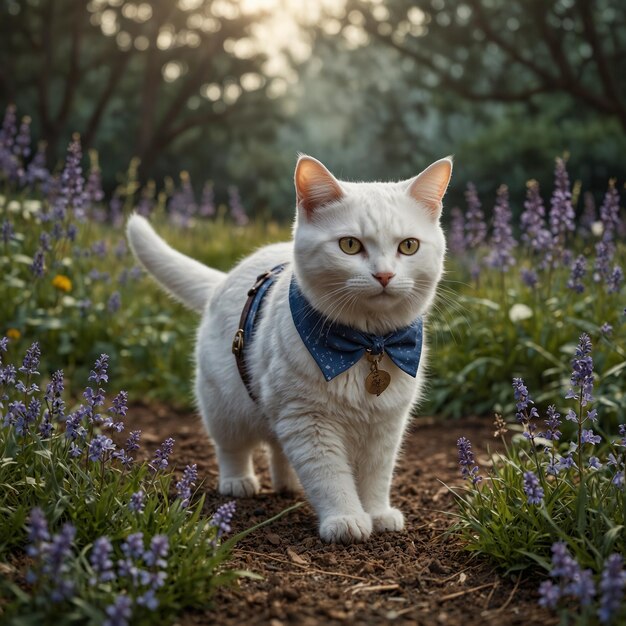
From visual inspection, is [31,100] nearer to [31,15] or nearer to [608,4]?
[31,15]

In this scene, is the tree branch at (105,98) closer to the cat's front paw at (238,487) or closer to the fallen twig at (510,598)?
the cat's front paw at (238,487)

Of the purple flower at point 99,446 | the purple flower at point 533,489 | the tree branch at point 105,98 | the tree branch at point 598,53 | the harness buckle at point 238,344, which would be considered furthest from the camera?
the tree branch at point 105,98

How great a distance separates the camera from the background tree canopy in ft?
41.8

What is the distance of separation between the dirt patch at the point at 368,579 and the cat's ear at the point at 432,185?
3.94ft

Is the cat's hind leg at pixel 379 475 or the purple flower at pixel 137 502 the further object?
the cat's hind leg at pixel 379 475

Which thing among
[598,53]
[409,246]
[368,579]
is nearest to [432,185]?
[409,246]

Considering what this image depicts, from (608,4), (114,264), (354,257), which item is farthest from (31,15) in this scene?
(354,257)

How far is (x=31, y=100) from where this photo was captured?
19344 mm

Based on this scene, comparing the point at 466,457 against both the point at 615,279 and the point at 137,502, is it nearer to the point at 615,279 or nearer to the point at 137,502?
the point at 137,502

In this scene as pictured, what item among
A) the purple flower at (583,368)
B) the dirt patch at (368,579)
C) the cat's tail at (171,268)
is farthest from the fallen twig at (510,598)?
the cat's tail at (171,268)

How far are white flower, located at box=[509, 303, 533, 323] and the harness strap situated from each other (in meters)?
2.02

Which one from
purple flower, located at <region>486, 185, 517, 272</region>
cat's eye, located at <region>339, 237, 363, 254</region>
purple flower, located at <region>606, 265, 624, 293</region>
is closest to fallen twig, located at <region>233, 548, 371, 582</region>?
cat's eye, located at <region>339, 237, 363, 254</region>

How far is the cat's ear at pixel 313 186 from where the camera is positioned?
2.91 m

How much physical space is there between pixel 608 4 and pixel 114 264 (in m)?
10.6
